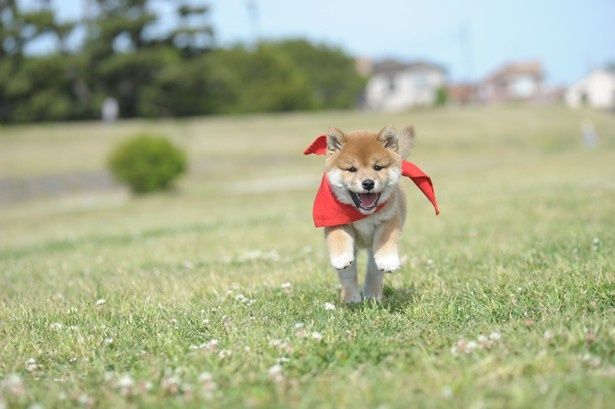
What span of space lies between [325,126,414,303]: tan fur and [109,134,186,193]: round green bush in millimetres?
24683

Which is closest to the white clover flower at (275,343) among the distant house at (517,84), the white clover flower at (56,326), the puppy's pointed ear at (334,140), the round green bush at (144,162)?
the puppy's pointed ear at (334,140)

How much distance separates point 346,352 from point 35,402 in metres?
1.72

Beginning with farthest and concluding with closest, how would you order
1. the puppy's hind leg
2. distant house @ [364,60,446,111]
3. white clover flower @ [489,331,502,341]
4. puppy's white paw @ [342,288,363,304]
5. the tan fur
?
1. distant house @ [364,60,446,111]
2. the puppy's hind leg
3. puppy's white paw @ [342,288,363,304]
4. the tan fur
5. white clover flower @ [489,331,502,341]

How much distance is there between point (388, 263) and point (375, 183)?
22.6 inches

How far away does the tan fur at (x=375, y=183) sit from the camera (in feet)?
16.5

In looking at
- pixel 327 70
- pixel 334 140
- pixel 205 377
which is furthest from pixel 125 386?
pixel 327 70

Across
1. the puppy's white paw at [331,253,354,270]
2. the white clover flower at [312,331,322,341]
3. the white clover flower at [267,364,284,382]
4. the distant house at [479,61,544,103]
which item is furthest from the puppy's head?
the distant house at [479,61,544,103]

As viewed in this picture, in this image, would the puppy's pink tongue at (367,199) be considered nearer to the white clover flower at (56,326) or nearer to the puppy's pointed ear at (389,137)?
the puppy's pointed ear at (389,137)

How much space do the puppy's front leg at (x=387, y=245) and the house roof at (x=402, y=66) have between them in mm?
145462

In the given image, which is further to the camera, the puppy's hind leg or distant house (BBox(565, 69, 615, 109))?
distant house (BBox(565, 69, 615, 109))

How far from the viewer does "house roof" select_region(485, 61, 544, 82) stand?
16050 cm

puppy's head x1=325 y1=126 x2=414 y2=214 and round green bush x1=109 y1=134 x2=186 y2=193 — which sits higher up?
puppy's head x1=325 y1=126 x2=414 y2=214

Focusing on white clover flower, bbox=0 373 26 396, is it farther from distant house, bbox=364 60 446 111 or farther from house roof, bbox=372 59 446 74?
house roof, bbox=372 59 446 74

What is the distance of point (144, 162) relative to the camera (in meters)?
29.2
